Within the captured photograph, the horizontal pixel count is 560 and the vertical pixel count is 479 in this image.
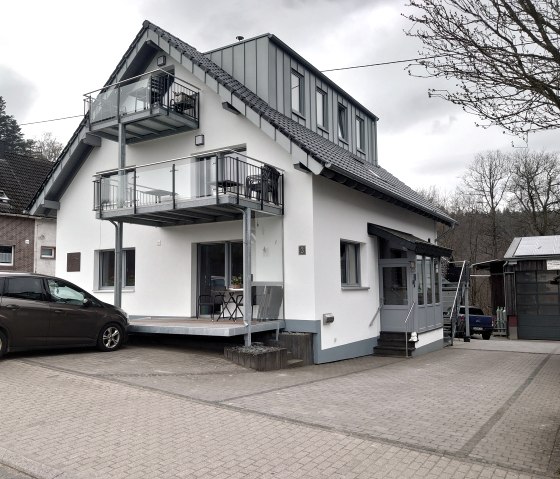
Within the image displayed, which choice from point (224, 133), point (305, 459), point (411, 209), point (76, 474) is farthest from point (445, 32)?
point (411, 209)

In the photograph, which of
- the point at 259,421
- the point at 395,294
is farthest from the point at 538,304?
the point at 259,421

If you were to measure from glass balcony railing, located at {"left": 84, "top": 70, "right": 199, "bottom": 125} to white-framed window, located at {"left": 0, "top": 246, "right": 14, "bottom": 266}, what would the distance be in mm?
11856

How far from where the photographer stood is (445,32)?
526cm

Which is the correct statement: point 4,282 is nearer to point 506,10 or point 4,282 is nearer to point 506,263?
point 506,10

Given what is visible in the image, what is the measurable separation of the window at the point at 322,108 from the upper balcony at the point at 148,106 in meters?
4.58

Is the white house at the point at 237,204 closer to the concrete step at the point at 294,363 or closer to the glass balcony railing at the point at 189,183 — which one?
the glass balcony railing at the point at 189,183

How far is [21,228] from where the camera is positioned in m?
23.4

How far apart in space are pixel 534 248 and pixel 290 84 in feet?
52.0

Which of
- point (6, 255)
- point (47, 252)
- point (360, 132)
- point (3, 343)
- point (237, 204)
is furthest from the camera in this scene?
point (47, 252)

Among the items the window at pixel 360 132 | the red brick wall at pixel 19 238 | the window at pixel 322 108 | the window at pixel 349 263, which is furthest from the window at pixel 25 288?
the red brick wall at pixel 19 238

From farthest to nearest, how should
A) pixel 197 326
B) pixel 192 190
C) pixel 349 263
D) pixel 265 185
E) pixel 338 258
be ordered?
pixel 349 263, pixel 338 258, pixel 265 185, pixel 192 190, pixel 197 326

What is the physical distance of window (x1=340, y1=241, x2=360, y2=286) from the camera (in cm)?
1345

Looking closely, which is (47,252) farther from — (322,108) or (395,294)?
(395,294)

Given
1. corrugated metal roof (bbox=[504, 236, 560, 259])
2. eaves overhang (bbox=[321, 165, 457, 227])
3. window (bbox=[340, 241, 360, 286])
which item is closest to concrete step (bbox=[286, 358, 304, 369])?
window (bbox=[340, 241, 360, 286])
